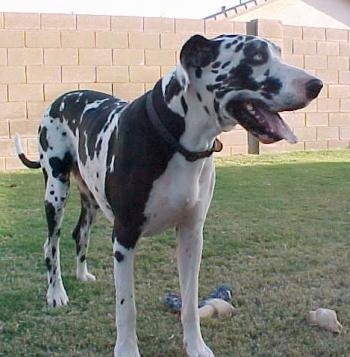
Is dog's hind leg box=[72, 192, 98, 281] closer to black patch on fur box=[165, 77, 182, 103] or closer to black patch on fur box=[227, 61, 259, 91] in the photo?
→ black patch on fur box=[165, 77, 182, 103]

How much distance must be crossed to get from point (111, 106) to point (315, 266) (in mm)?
1973

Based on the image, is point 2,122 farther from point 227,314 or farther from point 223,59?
point 223,59

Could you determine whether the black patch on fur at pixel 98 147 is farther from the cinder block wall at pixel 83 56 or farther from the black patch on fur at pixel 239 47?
the cinder block wall at pixel 83 56

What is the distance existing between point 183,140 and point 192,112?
0.44ft

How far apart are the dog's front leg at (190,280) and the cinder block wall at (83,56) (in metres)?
7.99

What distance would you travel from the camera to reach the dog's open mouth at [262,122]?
3.03m

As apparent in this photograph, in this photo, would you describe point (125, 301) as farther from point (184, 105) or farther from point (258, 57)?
point (258, 57)

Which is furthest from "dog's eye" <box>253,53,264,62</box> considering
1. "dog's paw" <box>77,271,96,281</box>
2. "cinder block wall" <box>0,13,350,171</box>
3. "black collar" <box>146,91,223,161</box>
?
"cinder block wall" <box>0,13,350,171</box>

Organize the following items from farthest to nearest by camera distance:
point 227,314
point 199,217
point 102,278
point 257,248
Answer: point 257,248
point 102,278
point 227,314
point 199,217

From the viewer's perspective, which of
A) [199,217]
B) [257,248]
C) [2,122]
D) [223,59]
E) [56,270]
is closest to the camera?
[223,59]

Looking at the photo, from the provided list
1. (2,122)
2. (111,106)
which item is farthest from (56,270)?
(2,122)

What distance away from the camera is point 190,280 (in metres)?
3.80

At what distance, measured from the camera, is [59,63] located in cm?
1165

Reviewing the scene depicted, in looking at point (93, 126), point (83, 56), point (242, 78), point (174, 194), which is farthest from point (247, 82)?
point (83, 56)
